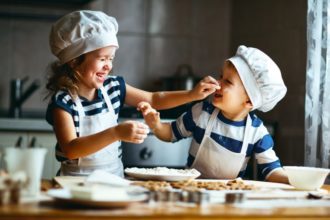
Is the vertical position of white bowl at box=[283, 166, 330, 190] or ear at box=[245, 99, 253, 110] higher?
ear at box=[245, 99, 253, 110]

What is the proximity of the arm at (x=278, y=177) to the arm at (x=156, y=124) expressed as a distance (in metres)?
0.36

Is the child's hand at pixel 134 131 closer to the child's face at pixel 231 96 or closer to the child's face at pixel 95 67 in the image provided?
the child's face at pixel 95 67

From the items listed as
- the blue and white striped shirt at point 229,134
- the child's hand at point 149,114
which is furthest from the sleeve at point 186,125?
the child's hand at point 149,114

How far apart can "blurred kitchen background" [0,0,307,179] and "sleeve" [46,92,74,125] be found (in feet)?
3.46

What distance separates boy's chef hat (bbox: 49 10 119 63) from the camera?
196 centimetres

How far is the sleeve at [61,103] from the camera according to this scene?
6.23 feet

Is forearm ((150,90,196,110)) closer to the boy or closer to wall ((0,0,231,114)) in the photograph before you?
the boy

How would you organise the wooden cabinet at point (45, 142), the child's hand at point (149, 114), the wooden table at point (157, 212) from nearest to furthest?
1. the wooden table at point (157, 212)
2. the child's hand at point (149, 114)
3. the wooden cabinet at point (45, 142)

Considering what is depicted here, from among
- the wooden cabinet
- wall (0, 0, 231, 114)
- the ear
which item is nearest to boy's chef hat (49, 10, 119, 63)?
the ear

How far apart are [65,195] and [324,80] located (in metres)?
1.36

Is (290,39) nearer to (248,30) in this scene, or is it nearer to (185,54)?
(248,30)

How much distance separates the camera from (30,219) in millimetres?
1192

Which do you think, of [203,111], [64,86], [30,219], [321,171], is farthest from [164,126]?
[30,219]

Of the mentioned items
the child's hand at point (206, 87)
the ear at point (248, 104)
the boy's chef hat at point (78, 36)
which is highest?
the boy's chef hat at point (78, 36)
